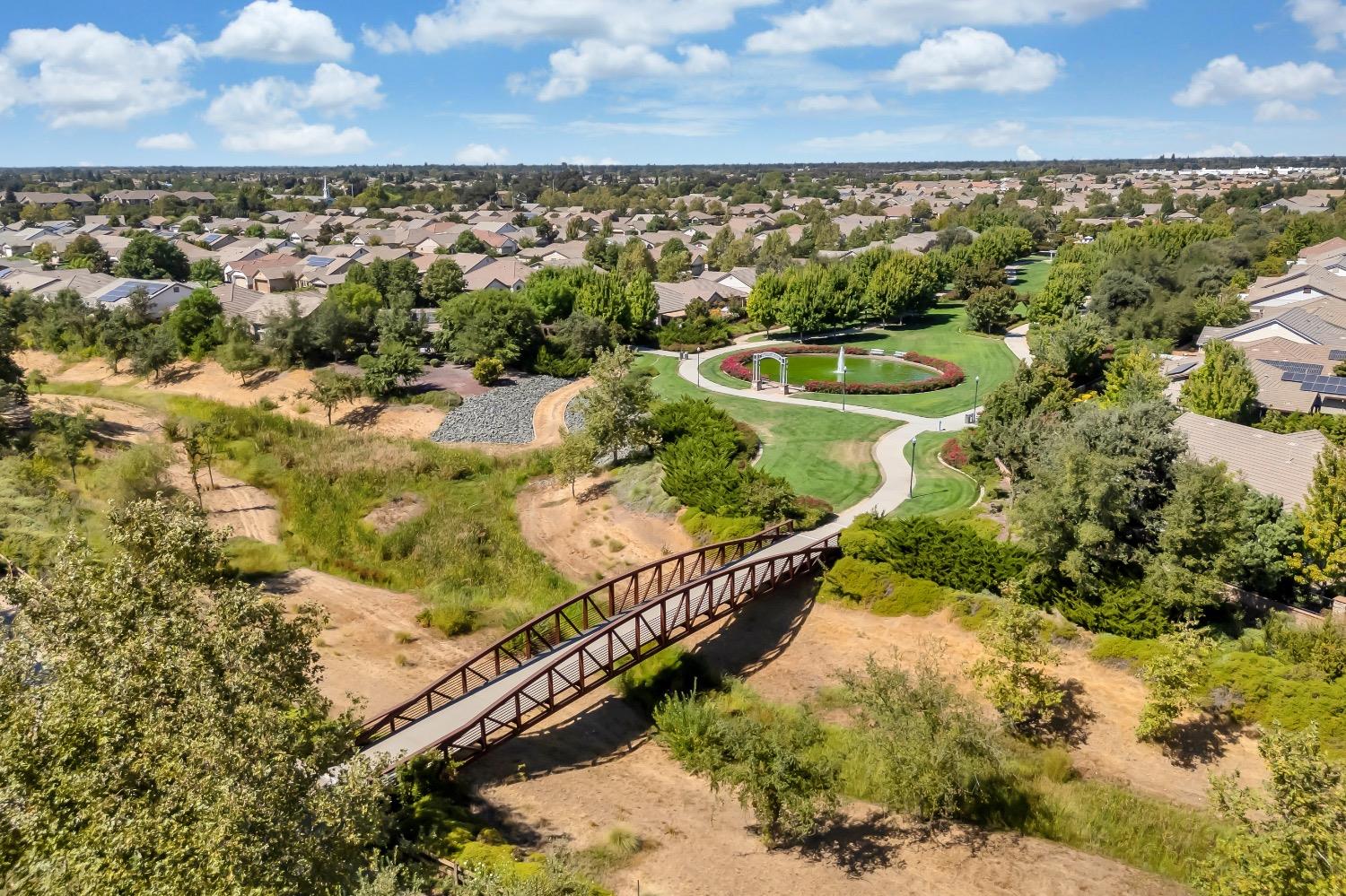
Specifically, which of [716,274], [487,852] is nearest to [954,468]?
[487,852]

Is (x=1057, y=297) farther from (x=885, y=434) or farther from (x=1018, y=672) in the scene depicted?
(x=1018, y=672)

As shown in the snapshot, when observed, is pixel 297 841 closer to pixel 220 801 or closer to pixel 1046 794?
pixel 220 801

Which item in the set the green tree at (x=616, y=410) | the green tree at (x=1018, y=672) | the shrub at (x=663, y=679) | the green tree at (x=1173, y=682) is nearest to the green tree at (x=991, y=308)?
the green tree at (x=616, y=410)

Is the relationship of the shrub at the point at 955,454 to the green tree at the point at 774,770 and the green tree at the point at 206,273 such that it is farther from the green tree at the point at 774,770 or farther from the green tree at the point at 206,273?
the green tree at the point at 206,273

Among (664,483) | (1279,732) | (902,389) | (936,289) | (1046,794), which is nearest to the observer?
(1279,732)

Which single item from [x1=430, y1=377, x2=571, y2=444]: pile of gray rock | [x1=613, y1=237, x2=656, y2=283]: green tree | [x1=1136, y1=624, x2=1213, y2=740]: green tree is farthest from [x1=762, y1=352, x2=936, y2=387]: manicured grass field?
[x1=1136, y1=624, x2=1213, y2=740]: green tree

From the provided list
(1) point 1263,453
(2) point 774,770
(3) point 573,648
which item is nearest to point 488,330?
(3) point 573,648
